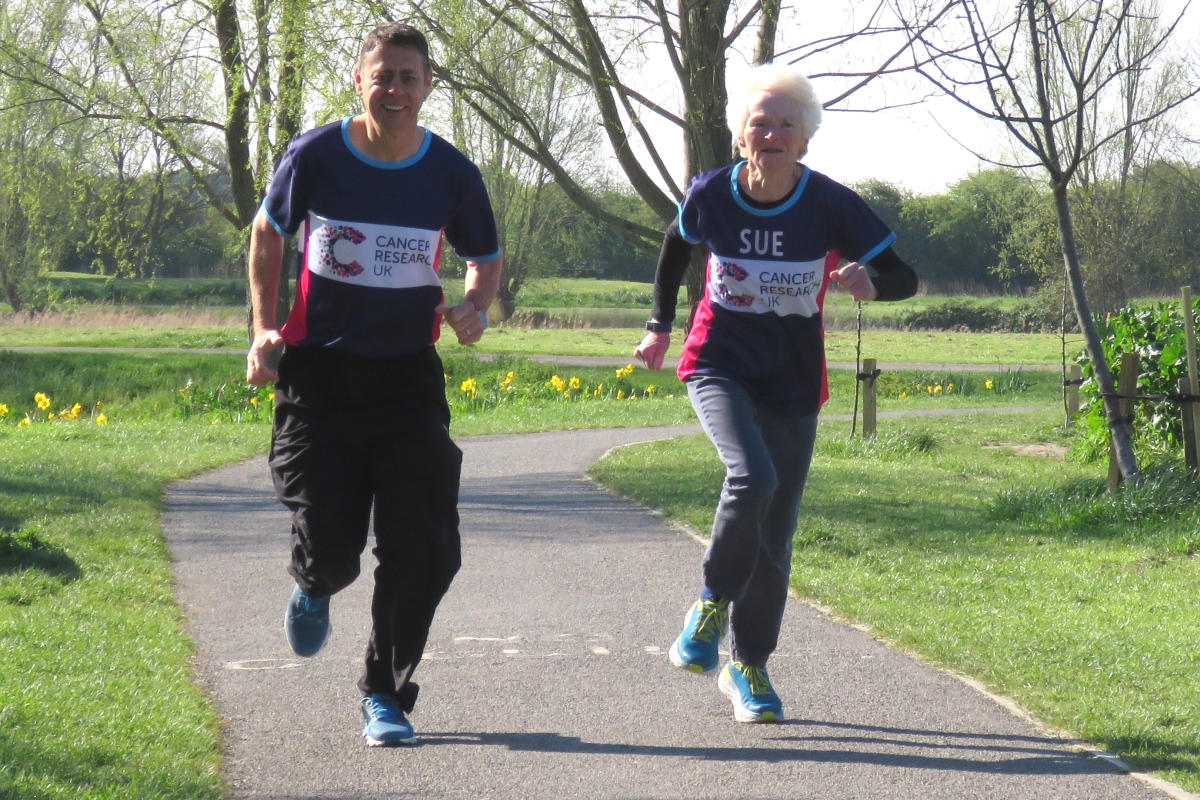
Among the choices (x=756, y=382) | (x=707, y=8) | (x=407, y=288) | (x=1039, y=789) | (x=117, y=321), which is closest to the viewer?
(x=1039, y=789)

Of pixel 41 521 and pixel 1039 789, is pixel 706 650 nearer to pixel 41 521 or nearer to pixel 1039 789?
pixel 1039 789

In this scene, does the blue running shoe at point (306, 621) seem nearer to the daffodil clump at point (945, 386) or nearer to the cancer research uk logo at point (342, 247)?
the cancer research uk logo at point (342, 247)

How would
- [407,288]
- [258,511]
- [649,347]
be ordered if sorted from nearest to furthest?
[407,288] < [649,347] < [258,511]

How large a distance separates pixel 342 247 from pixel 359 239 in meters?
0.05

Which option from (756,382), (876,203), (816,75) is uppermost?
(876,203)

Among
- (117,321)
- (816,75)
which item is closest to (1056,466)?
(816,75)

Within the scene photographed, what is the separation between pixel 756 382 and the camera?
422cm

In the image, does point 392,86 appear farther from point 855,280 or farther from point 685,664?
point 685,664

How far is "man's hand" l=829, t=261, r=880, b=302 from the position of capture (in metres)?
4.10

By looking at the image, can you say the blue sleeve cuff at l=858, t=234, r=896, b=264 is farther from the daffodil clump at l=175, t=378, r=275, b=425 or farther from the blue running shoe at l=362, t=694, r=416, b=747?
the daffodil clump at l=175, t=378, r=275, b=425

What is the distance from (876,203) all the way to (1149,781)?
219 feet

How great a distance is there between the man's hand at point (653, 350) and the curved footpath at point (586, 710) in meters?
1.09

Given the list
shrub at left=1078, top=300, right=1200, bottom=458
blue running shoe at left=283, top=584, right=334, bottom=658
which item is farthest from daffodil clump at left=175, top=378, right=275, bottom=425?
blue running shoe at left=283, top=584, right=334, bottom=658

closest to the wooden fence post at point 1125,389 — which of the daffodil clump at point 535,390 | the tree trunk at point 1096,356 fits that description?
the tree trunk at point 1096,356
